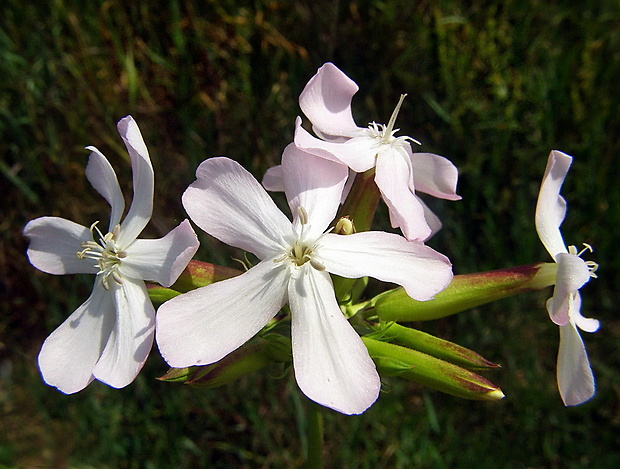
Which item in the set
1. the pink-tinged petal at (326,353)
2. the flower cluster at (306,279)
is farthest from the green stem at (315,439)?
the pink-tinged petal at (326,353)

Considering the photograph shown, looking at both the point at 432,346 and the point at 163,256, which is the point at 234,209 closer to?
the point at 163,256

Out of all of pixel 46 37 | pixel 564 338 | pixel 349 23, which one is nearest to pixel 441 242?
pixel 349 23

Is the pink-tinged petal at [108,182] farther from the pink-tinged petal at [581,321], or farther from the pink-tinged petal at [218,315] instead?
the pink-tinged petal at [581,321]

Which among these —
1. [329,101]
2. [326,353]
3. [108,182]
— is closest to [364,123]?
[329,101]

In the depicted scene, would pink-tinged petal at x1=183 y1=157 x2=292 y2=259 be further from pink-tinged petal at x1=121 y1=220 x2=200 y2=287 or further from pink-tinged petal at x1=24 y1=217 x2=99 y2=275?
pink-tinged petal at x1=24 y1=217 x2=99 y2=275

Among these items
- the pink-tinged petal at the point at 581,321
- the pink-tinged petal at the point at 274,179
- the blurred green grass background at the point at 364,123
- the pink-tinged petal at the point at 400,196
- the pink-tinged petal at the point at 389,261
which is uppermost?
the pink-tinged petal at the point at 400,196
